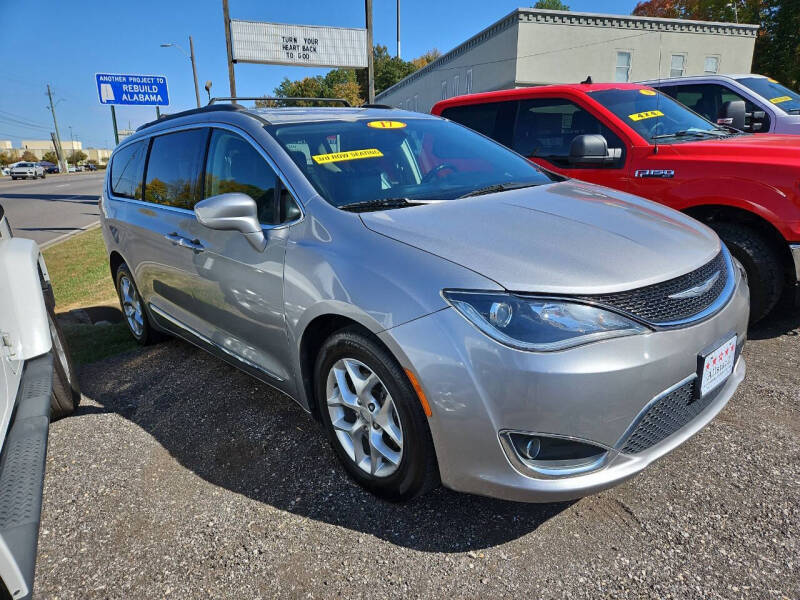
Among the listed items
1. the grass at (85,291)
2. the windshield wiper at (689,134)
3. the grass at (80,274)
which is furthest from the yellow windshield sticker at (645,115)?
the grass at (80,274)

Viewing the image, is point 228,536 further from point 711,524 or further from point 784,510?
point 784,510

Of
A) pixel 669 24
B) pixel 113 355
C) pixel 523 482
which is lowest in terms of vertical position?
pixel 113 355

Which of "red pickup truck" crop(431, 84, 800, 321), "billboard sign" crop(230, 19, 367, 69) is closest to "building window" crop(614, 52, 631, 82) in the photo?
"billboard sign" crop(230, 19, 367, 69)

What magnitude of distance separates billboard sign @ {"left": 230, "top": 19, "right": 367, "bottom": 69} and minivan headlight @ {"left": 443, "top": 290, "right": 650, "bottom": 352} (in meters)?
15.1

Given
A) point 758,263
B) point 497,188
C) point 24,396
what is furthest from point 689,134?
point 24,396

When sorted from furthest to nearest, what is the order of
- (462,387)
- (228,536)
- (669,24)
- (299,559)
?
(669,24)
(228,536)
(299,559)
(462,387)

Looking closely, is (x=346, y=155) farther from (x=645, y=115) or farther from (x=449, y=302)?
(x=645, y=115)

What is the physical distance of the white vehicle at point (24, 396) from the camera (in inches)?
59.3

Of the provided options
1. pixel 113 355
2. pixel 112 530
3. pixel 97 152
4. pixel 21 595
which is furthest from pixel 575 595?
pixel 97 152

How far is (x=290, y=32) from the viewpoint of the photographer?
50.4 feet

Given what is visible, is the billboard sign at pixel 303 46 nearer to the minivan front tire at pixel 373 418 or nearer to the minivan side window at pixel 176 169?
the minivan side window at pixel 176 169

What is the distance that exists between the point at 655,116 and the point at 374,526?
4250 millimetres

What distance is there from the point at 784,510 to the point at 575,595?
3.36 ft

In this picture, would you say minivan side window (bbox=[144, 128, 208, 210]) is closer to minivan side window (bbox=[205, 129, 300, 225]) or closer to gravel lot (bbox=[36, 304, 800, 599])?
minivan side window (bbox=[205, 129, 300, 225])
